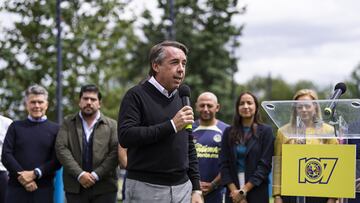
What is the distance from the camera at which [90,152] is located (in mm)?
6500

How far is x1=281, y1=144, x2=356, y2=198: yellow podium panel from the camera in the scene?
4668 millimetres

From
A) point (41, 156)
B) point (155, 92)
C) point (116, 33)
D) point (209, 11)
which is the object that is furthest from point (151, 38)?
point (155, 92)

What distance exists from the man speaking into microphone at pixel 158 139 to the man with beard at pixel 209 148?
2439 millimetres

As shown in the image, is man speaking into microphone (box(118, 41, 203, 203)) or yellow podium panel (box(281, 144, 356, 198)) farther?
yellow podium panel (box(281, 144, 356, 198))

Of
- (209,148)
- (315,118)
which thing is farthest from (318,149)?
(209,148)

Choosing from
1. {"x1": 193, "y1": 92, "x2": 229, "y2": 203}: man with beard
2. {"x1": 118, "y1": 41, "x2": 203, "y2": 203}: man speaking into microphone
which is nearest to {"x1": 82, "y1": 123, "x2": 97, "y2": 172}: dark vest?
{"x1": 193, "y1": 92, "x2": 229, "y2": 203}: man with beard

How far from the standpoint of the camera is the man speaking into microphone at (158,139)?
4.25m

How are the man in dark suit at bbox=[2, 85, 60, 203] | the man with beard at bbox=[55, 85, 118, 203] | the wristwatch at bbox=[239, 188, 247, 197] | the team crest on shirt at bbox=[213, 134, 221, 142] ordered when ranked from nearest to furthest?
1. the wristwatch at bbox=[239, 188, 247, 197]
2. the man with beard at bbox=[55, 85, 118, 203]
3. the man in dark suit at bbox=[2, 85, 60, 203]
4. the team crest on shirt at bbox=[213, 134, 221, 142]

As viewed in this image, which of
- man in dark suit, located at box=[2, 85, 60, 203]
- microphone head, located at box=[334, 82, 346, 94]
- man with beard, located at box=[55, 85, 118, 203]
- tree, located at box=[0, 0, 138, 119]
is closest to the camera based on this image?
microphone head, located at box=[334, 82, 346, 94]

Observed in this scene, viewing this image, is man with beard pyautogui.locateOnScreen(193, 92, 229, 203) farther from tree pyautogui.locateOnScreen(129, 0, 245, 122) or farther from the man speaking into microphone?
tree pyautogui.locateOnScreen(129, 0, 245, 122)

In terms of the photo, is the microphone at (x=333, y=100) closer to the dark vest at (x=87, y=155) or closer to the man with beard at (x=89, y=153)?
the man with beard at (x=89, y=153)

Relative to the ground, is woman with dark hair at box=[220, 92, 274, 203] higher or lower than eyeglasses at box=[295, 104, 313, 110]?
lower

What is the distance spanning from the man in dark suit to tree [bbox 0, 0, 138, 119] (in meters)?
6.56

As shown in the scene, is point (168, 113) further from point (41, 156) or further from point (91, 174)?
point (41, 156)
